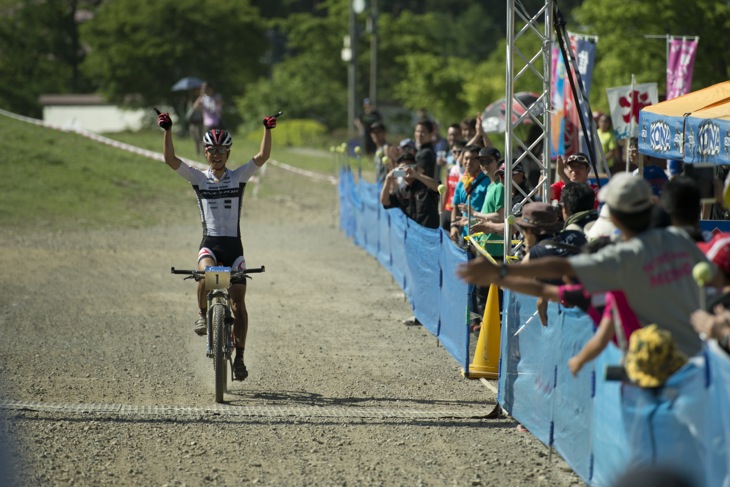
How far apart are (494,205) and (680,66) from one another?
6086 mm

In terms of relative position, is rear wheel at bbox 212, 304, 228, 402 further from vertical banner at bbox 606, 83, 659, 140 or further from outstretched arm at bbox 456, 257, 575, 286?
vertical banner at bbox 606, 83, 659, 140

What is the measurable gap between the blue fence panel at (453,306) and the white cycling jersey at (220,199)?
1.97 meters

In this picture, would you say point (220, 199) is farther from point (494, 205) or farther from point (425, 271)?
point (425, 271)

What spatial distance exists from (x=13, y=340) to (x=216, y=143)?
382 cm

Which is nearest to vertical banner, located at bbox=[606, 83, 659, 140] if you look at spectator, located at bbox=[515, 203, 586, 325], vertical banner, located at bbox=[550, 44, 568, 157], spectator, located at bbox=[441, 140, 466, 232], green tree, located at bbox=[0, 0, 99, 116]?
vertical banner, located at bbox=[550, 44, 568, 157]

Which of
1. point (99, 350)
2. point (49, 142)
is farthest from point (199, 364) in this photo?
point (49, 142)

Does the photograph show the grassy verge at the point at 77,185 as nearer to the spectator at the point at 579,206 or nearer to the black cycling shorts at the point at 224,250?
the black cycling shorts at the point at 224,250

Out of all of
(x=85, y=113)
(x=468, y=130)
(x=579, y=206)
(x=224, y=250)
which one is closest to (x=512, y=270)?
(x=579, y=206)

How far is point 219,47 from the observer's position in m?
56.1

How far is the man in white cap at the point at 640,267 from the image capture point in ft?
18.9

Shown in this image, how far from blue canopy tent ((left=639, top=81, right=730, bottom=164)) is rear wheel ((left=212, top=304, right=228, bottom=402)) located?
14.9ft

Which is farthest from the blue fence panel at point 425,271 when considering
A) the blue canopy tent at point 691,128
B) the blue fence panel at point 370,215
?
the blue fence panel at point 370,215

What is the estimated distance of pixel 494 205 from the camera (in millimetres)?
11672

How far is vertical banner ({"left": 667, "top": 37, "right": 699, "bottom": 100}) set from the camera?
16.3 meters
